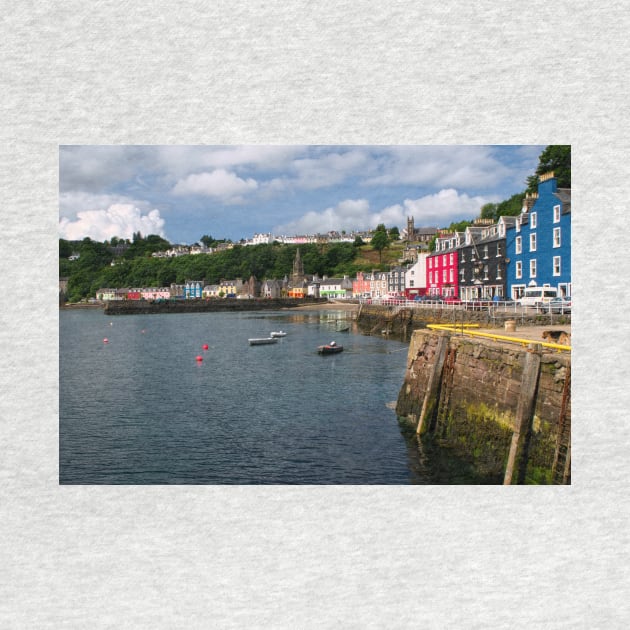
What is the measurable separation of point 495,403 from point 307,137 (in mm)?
4342

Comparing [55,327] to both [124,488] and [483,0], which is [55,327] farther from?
[483,0]

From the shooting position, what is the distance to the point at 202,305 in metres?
65.8

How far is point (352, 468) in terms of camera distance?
320 inches

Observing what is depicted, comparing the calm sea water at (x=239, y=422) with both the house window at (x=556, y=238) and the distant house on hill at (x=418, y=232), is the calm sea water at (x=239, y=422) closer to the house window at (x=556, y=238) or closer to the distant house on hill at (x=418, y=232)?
the house window at (x=556, y=238)

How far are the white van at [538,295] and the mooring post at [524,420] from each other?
299 inches

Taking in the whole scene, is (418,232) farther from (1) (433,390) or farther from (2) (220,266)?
(1) (433,390)

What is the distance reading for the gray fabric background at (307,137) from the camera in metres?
5.85

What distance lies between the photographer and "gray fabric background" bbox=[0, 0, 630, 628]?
19.2 ft

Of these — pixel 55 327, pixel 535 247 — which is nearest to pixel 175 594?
pixel 55 327

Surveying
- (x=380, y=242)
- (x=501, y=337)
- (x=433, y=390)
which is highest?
(x=380, y=242)

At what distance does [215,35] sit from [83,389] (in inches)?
427

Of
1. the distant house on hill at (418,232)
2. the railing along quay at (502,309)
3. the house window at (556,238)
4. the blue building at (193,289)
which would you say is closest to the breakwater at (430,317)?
the railing along quay at (502,309)

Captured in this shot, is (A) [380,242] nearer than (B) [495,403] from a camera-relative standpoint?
No

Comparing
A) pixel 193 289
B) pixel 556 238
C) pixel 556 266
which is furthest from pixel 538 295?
pixel 193 289
